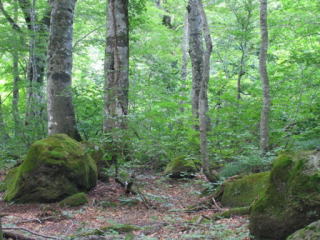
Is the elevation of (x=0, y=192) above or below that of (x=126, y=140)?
below

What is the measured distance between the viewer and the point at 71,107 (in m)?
9.90

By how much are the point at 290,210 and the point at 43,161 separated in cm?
563

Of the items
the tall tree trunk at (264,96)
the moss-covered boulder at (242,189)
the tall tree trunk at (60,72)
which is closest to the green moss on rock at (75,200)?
the tall tree trunk at (60,72)

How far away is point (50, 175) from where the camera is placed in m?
7.82

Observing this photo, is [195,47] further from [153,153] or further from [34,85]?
[153,153]

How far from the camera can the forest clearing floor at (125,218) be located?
5285 mm

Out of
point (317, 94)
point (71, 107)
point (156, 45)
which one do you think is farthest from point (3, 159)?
point (156, 45)

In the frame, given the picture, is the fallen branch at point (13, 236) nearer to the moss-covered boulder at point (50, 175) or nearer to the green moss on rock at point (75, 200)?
the green moss on rock at point (75, 200)

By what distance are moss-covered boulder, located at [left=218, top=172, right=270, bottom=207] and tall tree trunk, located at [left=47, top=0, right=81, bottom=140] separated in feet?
15.5

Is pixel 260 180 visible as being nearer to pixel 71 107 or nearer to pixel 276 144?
pixel 276 144

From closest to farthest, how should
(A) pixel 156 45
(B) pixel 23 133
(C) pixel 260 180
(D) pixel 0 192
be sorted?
1. (C) pixel 260 180
2. (D) pixel 0 192
3. (B) pixel 23 133
4. (A) pixel 156 45

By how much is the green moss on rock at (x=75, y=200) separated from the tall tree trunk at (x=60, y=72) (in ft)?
8.09

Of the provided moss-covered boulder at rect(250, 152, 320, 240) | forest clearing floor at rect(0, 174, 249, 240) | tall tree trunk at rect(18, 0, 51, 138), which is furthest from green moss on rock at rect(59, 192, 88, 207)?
tall tree trunk at rect(18, 0, 51, 138)

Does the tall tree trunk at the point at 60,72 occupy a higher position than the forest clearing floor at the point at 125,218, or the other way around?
the tall tree trunk at the point at 60,72
